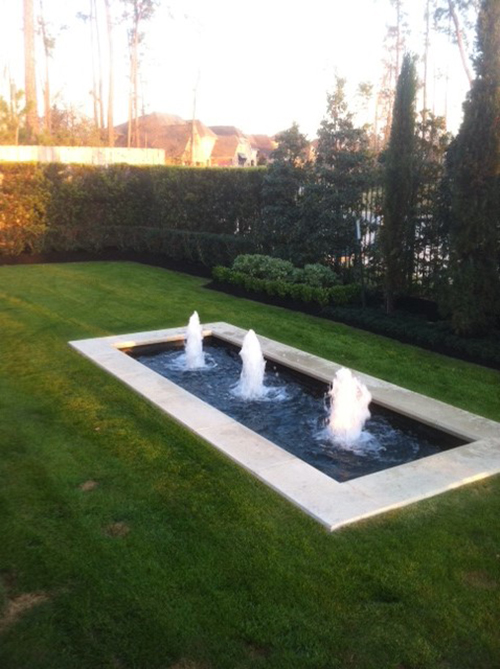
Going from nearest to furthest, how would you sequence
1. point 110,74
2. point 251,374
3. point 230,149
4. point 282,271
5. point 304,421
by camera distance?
point 304,421 → point 251,374 → point 282,271 → point 110,74 → point 230,149

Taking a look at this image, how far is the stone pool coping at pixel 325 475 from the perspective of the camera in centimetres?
420

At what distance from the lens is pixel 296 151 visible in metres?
12.8

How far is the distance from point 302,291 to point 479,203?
3.51m

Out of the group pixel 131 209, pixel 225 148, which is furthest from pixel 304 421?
pixel 225 148

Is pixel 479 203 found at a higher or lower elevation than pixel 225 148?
lower

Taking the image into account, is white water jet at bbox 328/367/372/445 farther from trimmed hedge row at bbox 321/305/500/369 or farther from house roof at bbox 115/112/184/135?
house roof at bbox 115/112/184/135

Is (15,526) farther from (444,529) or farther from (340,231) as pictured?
(340,231)

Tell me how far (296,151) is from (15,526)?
419 inches

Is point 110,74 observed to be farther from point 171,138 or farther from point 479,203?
point 479,203

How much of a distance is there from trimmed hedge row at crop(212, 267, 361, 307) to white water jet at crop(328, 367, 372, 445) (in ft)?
15.6

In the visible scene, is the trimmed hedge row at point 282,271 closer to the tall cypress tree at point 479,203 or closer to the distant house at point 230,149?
the tall cypress tree at point 479,203

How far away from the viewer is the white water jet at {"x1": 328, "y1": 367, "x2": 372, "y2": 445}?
5473 mm

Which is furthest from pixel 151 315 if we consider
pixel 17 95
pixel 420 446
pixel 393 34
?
pixel 393 34

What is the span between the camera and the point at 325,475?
15.1ft
